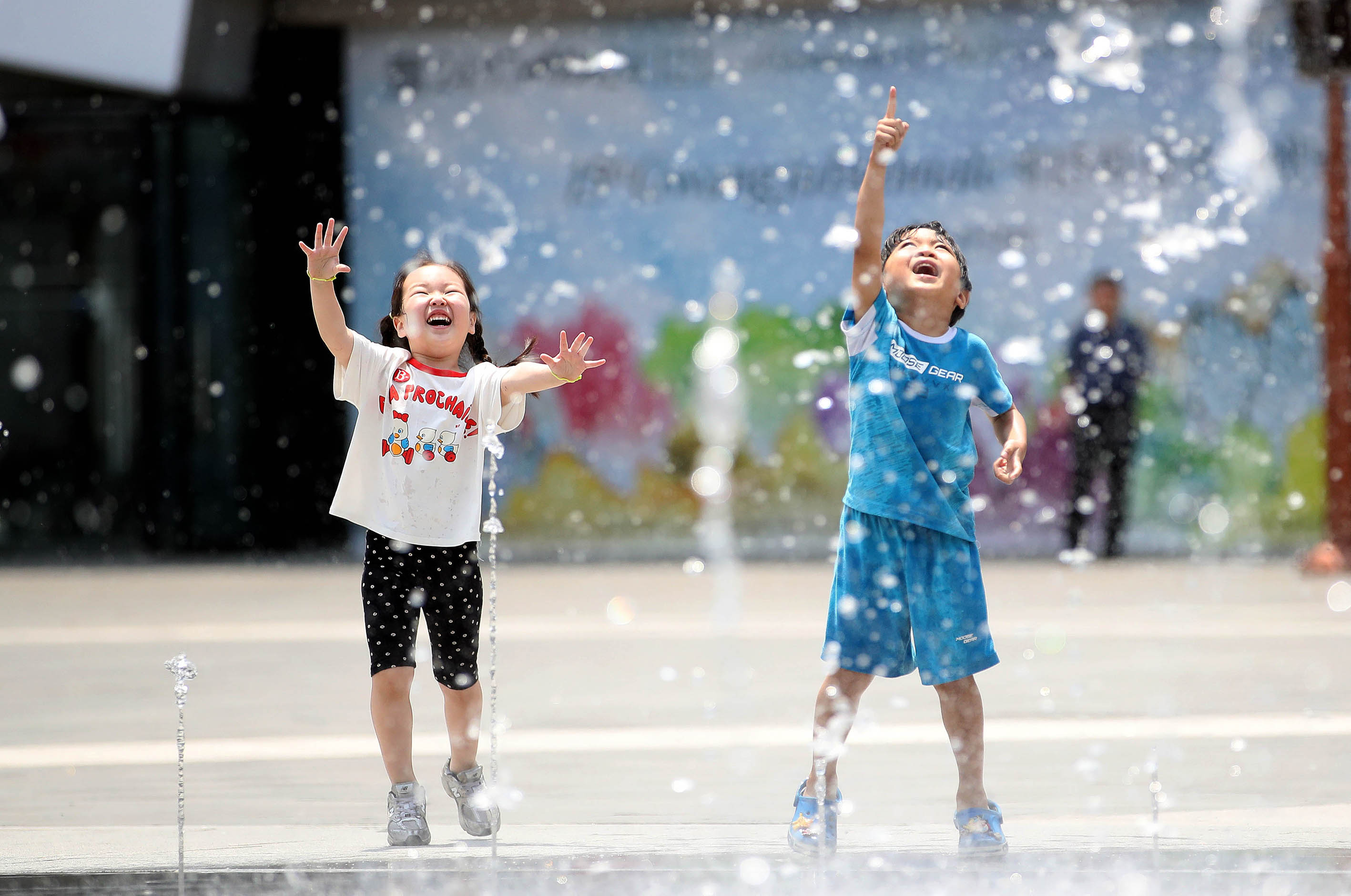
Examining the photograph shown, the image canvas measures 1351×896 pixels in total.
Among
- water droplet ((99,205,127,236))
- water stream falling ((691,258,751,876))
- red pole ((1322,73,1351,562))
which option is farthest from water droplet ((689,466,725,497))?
water droplet ((99,205,127,236))

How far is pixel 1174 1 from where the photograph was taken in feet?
38.1

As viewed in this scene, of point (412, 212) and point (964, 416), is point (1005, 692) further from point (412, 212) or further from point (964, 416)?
point (412, 212)

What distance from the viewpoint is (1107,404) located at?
1127cm

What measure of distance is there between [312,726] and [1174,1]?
28.5 ft

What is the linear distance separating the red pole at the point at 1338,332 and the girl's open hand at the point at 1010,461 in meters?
6.79

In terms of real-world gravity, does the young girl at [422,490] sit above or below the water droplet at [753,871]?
above

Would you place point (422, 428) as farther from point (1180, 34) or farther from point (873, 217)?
point (1180, 34)

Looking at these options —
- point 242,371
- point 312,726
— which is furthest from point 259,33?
point 312,726

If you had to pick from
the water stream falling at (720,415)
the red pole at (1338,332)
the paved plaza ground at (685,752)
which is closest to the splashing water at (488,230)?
the water stream falling at (720,415)

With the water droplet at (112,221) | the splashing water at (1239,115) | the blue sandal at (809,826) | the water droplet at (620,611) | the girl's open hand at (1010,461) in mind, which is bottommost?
the water droplet at (620,611)

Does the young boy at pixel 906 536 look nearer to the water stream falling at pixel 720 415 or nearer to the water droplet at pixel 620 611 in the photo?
the water droplet at pixel 620 611

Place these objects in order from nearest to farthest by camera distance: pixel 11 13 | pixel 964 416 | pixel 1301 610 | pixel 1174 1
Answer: pixel 964 416
pixel 1301 610
pixel 11 13
pixel 1174 1

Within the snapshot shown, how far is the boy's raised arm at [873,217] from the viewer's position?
3492mm

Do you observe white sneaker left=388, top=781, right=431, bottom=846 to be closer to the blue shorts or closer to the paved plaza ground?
the paved plaza ground
